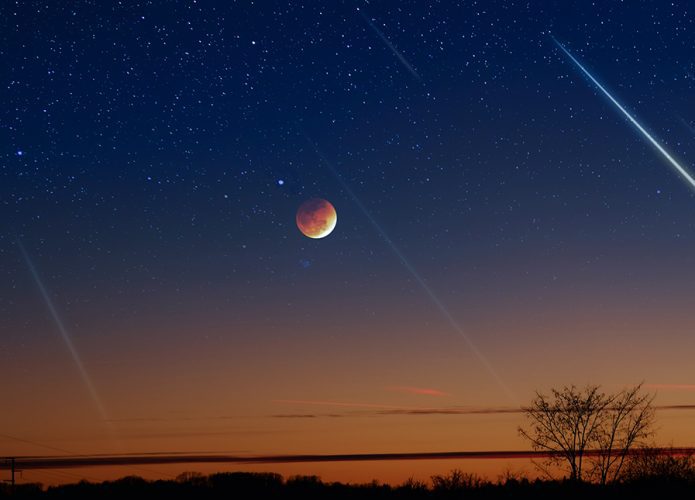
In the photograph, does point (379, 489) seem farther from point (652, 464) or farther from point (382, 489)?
point (652, 464)

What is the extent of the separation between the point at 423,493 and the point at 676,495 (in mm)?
9789

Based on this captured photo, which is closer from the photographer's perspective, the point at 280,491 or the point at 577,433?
the point at 280,491

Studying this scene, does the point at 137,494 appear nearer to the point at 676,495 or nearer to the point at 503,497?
the point at 503,497

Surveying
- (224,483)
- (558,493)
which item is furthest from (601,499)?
(224,483)

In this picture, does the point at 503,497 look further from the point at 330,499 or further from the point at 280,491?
the point at 280,491

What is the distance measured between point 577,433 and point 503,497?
68.9 ft

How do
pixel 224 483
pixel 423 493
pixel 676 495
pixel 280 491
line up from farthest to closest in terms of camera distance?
1. pixel 224 483
2. pixel 280 491
3. pixel 423 493
4. pixel 676 495

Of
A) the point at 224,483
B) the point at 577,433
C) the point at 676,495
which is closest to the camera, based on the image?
the point at 676,495

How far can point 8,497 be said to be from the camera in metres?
31.1

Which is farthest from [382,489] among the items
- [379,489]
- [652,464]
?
[652,464]

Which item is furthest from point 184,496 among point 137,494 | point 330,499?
point 330,499

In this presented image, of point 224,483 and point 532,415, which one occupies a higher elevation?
point 532,415

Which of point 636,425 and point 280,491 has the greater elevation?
point 636,425

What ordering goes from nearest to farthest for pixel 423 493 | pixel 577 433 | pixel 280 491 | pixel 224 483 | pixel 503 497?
pixel 503 497 → pixel 423 493 → pixel 280 491 → pixel 224 483 → pixel 577 433
